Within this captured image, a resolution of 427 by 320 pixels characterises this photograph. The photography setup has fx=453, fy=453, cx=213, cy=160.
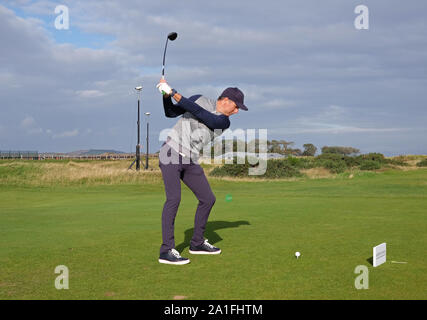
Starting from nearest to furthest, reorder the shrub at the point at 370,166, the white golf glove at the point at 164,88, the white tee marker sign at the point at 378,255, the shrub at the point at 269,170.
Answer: the white tee marker sign at the point at 378,255, the white golf glove at the point at 164,88, the shrub at the point at 269,170, the shrub at the point at 370,166

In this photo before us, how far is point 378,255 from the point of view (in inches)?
236

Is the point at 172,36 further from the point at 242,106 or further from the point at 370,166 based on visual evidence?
the point at 370,166

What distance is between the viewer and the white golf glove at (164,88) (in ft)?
20.9

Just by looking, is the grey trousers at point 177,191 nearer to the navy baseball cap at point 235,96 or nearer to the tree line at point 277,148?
the navy baseball cap at point 235,96

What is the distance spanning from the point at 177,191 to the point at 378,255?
9.62 ft

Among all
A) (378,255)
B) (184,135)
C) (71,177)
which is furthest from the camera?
(71,177)

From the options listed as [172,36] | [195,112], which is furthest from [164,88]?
[172,36]

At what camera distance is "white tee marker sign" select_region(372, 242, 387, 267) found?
19.3ft

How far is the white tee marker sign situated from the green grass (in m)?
0.11

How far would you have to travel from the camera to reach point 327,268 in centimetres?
593

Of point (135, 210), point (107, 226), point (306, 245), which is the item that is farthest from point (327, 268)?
point (135, 210)

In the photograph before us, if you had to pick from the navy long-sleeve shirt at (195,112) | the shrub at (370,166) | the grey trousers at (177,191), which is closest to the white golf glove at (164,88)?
the navy long-sleeve shirt at (195,112)

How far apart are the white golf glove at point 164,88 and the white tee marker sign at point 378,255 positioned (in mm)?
3475
